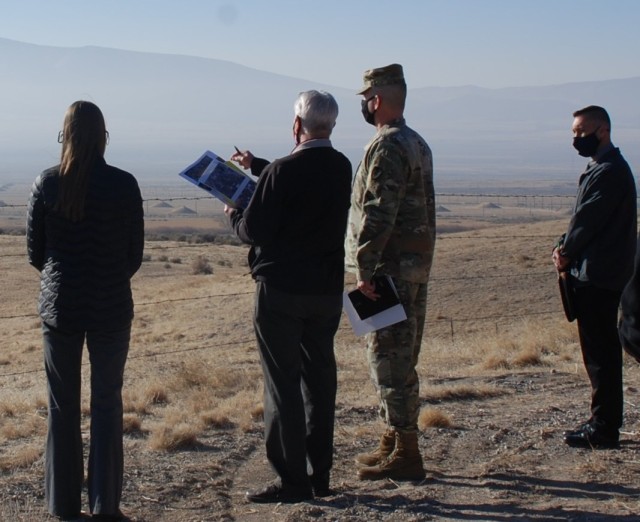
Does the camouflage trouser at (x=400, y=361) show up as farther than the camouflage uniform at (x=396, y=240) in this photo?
Yes

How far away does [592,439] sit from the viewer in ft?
21.5

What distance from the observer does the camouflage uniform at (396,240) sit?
5.62m

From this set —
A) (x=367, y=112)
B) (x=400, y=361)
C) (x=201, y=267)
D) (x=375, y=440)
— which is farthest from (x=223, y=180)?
(x=201, y=267)

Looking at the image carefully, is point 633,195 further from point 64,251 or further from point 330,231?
point 64,251

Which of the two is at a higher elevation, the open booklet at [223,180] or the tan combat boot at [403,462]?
the open booklet at [223,180]

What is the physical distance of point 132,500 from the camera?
18.7 feet

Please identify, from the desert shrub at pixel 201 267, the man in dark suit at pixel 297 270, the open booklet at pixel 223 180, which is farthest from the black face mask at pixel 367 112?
the desert shrub at pixel 201 267

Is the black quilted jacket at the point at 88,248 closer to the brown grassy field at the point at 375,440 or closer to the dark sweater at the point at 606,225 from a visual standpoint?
the brown grassy field at the point at 375,440

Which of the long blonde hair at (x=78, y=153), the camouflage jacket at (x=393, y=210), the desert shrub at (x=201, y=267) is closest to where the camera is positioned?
the long blonde hair at (x=78, y=153)

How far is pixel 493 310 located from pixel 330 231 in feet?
49.2

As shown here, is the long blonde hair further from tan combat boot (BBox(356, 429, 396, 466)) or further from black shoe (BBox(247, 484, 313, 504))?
tan combat boot (BBox(356, 429, 396, 466))

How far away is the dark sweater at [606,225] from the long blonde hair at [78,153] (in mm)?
2947

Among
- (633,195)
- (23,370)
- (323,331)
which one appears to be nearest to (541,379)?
(633,195)

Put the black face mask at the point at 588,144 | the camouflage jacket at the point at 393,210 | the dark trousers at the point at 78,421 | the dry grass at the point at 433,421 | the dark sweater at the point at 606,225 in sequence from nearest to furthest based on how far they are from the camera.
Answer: the dark trousers at the point at 78,421 → the camouflage jacket at the point at 393,210 → the dark sweater at the point at 606,225 → the black face mask at the point at 588,144 → the dry grass at the point at 433,421
